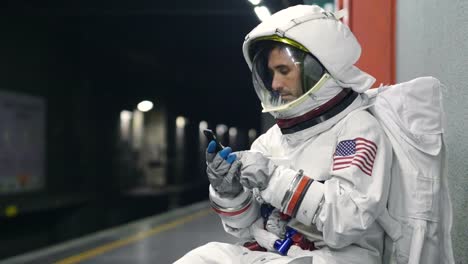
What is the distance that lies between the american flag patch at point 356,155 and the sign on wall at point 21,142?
6893 millimetres

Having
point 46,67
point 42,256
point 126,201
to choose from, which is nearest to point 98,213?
point 126,201

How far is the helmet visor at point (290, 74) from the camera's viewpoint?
167 centimetres

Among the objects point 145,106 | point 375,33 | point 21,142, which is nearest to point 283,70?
point 375,33

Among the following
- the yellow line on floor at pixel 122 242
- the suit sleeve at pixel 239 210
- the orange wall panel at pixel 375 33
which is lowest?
the yellow line on floor at pixel 122 242

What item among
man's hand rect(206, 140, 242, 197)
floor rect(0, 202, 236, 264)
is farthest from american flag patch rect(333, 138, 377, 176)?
floor rect(0, 202, 236, 264)

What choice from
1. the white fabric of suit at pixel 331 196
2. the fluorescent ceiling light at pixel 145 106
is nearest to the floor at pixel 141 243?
the white fabric of suit at pixel 331 196

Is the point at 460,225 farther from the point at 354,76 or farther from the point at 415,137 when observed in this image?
the point at 354,76

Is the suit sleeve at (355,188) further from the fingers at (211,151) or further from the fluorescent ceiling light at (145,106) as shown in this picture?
the fluorescent ceiling light at (145,106)

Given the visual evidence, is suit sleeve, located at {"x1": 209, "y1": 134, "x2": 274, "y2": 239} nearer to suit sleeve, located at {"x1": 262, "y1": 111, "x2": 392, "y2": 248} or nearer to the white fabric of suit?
the white fabric of suit

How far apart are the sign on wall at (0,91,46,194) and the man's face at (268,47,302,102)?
6.65 meters

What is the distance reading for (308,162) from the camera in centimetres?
167

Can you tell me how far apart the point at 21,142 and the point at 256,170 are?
732 cm

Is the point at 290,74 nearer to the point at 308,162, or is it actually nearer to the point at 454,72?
the point at 308,162

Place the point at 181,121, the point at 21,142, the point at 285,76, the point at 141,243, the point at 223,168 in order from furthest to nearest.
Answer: the point at 181,121 → the point at 21,142 → the point at 141,243 → the point at 285,76 → the point at 223,168
